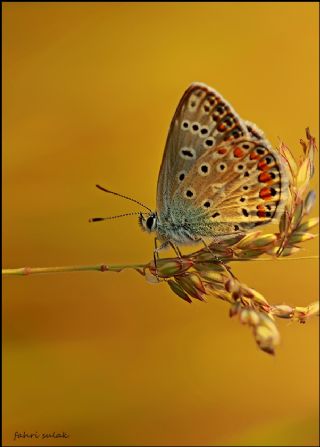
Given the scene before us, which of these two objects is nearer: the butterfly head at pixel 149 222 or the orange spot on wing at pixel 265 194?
the orange spot on wing at pixel 265 194

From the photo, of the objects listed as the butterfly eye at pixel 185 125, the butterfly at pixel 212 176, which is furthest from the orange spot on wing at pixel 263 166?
the butterfly eye at pixel 185 125

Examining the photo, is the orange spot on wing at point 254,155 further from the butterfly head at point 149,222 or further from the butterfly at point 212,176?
the butterfly head at point 149,222

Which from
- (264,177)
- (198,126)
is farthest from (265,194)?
(198,126)

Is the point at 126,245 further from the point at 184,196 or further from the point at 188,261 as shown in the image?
the point at 188,261

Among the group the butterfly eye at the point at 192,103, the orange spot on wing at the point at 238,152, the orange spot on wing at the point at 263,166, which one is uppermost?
the butterfly eye at the point at 192,103

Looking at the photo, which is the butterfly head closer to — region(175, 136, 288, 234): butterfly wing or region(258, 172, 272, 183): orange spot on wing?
region(175, 136, 288, 234): butterfly wing

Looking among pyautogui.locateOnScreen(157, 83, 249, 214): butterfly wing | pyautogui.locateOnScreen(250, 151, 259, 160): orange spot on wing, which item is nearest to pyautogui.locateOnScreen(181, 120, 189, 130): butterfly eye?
pyautogui.locateOnScreen(157, 83, 249, 214): butterfly wing

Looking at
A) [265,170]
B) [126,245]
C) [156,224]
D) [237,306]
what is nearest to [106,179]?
[126,245]
